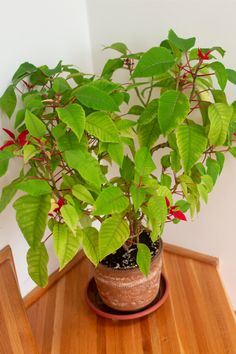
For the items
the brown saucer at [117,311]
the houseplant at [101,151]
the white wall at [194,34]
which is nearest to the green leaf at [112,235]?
the houseplant at [101,151]

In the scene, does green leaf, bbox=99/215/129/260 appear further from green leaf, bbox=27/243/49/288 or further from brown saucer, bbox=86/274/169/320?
brown saucer, bbox=86/274/169/320

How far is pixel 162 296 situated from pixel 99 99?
0.79 m

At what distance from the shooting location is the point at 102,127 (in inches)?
35.7

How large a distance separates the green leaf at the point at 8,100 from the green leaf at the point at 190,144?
1.64 feet

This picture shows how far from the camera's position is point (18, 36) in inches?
44.4

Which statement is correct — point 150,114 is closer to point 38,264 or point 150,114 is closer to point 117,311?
point 38,264

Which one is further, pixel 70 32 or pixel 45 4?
pixel 70 32

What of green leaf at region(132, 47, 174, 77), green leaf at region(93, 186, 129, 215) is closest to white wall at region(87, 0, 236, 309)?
green leaf at region(132, 47, 174, 77)

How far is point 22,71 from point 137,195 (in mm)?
519

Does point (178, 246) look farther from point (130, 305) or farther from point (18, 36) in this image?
point (18, 36)

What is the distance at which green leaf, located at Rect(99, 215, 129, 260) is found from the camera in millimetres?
903

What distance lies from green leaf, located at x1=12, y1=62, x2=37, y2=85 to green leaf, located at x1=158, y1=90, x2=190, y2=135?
0.45 m

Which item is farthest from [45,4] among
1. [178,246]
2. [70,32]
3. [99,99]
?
[178,246]

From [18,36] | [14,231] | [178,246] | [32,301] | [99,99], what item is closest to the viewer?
[99,99]
